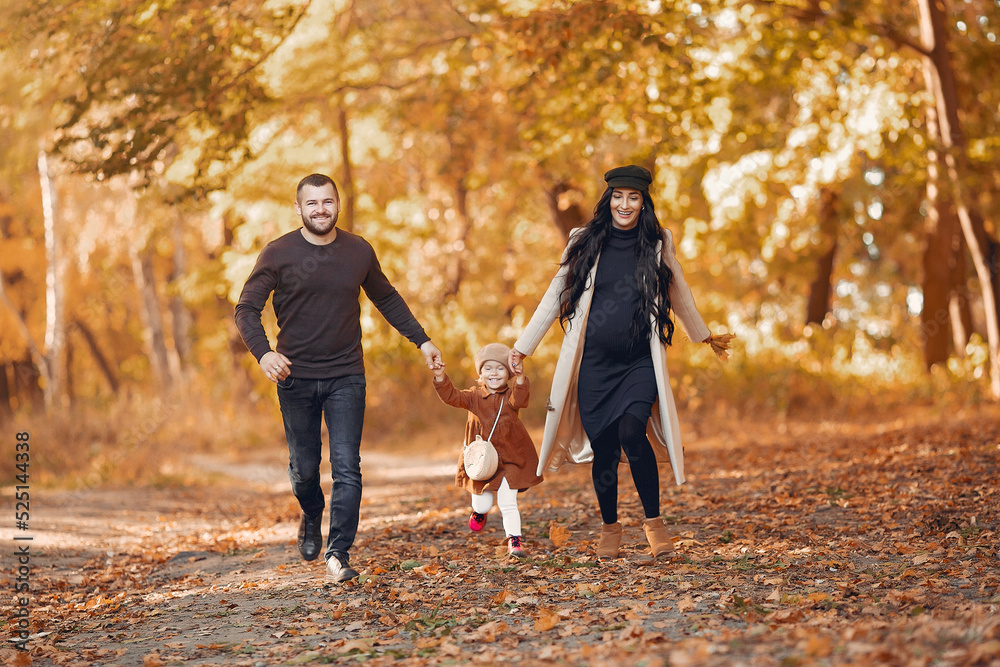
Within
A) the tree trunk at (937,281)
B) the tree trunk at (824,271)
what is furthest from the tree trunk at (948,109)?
the tree trunk at (824,271)

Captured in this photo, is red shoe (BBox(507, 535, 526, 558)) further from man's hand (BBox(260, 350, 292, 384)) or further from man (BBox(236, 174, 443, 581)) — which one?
man's hand (BBox(260, 350, 292, 384))

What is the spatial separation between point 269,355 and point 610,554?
229 cm

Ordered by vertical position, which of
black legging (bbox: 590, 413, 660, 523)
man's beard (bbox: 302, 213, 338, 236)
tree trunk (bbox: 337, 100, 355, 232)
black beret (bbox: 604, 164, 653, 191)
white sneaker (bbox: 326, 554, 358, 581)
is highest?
tree trunk (bbox: 337, 100, 355, 232)

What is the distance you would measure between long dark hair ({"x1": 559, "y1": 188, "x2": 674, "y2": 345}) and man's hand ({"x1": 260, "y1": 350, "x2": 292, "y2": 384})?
5.27ft

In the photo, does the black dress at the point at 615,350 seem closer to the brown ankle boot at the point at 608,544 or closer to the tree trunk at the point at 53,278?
the brown ankle boot at the point at 608,544

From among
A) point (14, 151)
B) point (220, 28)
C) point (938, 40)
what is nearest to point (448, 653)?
point (220, 28)

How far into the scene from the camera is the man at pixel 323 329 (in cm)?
569

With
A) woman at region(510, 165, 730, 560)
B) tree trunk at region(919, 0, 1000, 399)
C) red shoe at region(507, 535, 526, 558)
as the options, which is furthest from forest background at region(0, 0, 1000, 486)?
red shoe at region(507, 535, 526, 558)

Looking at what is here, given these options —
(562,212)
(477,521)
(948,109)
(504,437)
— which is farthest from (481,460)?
(562,212)

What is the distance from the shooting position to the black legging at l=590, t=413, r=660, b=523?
576 centimetres

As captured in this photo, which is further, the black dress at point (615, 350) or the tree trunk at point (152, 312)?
the tree trunk at point (152, 312)

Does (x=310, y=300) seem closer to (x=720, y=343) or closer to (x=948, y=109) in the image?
(x=720, y=343)

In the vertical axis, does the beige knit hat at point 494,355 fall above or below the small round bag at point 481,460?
above

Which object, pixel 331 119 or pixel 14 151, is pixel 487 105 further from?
pixel 14 151
